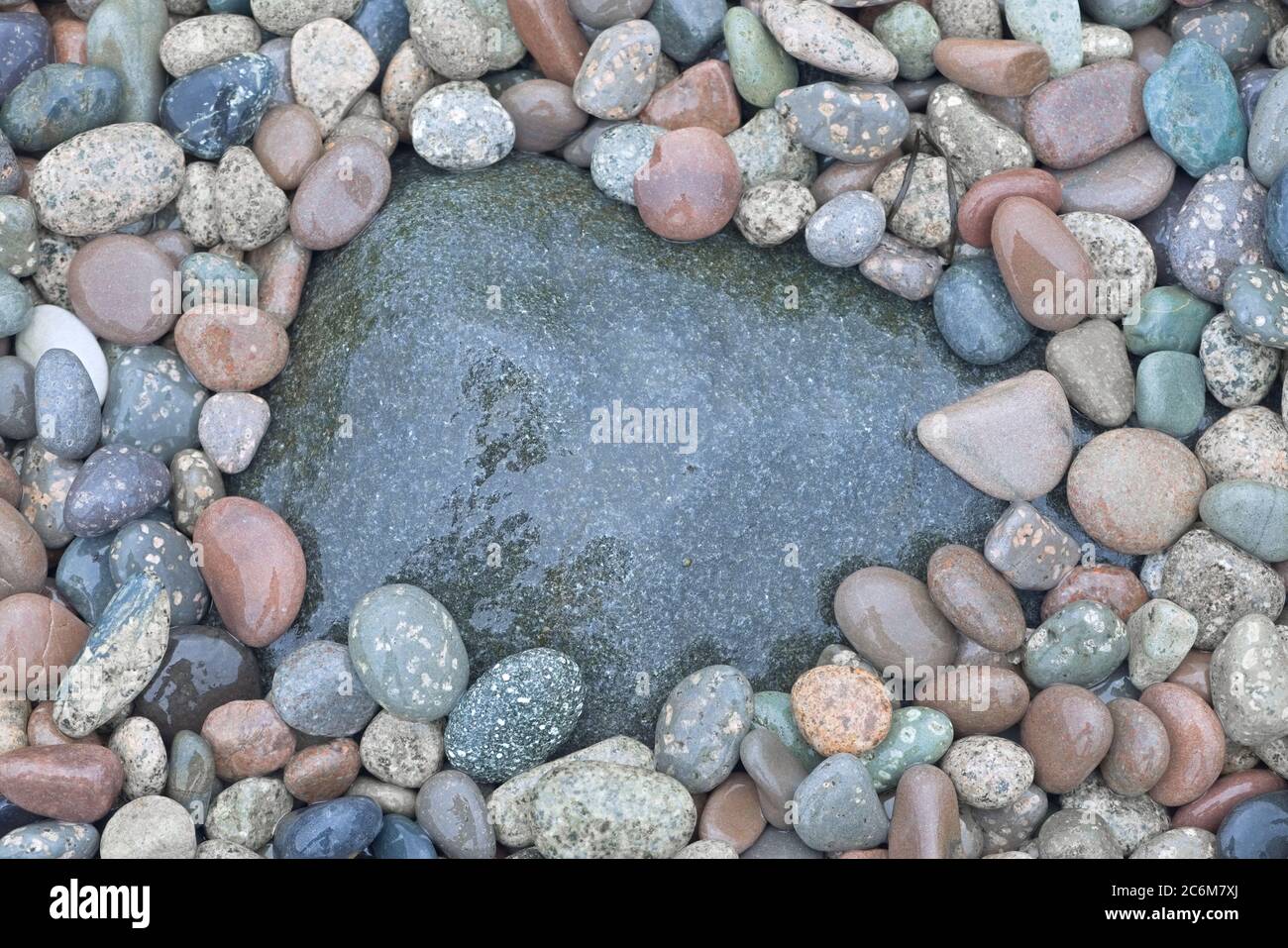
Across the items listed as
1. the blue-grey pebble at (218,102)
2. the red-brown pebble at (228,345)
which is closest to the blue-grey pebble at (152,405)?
the red-brown pebble at (228,345)

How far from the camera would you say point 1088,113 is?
3.30 meters

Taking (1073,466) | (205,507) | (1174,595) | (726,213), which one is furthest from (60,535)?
(1174,595)

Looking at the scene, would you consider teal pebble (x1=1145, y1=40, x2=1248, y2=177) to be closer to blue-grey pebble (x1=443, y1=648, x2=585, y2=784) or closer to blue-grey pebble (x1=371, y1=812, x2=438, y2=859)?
blue-grey pebble (x1=443, y1=648, x2=585, y2=784)

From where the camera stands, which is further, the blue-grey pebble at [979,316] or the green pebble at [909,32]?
the green pebble at [909,32]

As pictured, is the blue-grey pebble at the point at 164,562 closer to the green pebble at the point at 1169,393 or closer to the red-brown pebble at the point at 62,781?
the red-brown pebble at the point at 62,781

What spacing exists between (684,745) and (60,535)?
165cm

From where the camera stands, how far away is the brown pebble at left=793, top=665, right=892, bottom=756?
280 cm

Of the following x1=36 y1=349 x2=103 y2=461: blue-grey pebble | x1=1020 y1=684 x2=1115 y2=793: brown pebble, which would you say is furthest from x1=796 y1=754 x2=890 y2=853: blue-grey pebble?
x1=36 y1=349 x2=103 y2=461: blue-grey pebble

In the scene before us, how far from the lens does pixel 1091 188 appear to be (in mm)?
3299

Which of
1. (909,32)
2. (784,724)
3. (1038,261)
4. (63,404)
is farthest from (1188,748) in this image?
(63,404)

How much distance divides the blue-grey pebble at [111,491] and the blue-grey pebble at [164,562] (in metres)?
0.04

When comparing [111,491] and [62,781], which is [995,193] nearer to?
[111,491]

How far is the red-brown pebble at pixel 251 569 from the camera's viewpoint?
2945 millimetres

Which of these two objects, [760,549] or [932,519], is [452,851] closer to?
[760,549]
